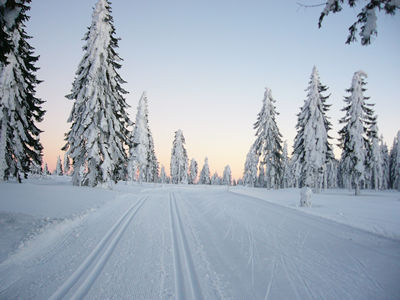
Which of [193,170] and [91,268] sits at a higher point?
[193,170]

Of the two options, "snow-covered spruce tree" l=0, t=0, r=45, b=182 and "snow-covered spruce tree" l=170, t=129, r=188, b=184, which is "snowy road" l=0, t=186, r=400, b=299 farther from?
"snow-covered spruce tree" l=170, t=129, r=188, b=184

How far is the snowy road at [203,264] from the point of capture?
4.04m

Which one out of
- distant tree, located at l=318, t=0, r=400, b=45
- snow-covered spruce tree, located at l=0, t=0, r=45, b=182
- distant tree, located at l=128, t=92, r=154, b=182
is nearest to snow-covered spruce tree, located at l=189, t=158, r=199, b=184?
distant tree, located at l=128, t=92, r=154, b=182

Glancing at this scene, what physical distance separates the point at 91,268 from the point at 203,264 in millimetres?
2429

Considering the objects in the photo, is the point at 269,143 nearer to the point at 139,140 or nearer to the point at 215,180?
the point at 139,140

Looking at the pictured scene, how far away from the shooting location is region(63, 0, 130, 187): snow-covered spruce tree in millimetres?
17016

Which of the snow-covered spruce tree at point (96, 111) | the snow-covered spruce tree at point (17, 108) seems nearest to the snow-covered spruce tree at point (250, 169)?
the snow-covered spruce tree at point (96, 111)

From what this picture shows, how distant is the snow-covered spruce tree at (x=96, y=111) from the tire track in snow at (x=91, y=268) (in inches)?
433

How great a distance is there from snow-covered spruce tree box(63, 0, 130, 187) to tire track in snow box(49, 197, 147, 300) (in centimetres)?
1101

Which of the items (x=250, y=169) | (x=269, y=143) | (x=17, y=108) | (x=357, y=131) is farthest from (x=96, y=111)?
(x=250, y=169)

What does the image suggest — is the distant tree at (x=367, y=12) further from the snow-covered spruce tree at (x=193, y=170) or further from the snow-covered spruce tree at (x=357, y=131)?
the snow-covered spruce tree at (x=193, y=170)

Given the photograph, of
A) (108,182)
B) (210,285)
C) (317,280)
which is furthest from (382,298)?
(108,182)

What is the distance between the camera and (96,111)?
56.0 feet

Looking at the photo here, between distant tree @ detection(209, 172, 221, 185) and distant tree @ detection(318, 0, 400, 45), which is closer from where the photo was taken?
distant tree @ detection(318, 0, 400, 45)
